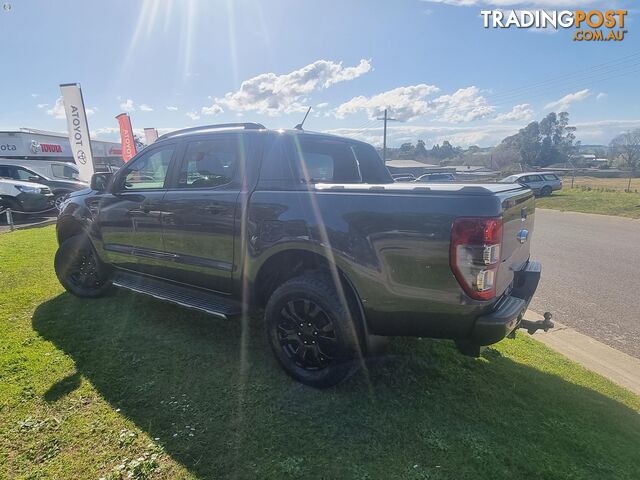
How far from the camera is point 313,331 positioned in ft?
9.12

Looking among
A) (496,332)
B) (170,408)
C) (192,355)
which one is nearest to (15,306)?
(192,355)

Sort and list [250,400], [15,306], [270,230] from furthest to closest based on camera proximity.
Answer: [15,306]
[270,230]
[250,400]

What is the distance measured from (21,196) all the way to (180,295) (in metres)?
12.1

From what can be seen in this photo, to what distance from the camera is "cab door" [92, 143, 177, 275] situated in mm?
3678

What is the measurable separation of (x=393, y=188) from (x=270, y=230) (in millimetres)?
945

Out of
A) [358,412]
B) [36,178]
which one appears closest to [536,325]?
[358,412]

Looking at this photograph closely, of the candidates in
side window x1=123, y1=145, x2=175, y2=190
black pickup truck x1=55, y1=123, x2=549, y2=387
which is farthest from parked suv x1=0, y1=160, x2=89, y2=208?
black pickup truck x1=55, y1=123, x2=549, y2=387

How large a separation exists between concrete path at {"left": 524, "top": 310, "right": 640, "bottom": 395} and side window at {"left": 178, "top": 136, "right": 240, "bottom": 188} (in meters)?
3.69

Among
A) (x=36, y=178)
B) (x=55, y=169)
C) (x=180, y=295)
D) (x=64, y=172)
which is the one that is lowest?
(x=180, y=295)

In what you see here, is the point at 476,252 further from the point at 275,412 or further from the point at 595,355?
the point at 595,355

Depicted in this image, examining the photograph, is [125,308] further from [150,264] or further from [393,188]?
[393,188]

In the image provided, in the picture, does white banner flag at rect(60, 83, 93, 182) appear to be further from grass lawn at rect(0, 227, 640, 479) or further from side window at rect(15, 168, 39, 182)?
grass lawn at rect(0, 227, 640, 479)

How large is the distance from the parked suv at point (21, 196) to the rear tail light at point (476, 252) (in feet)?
47.2

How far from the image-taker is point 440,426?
2428 mm
